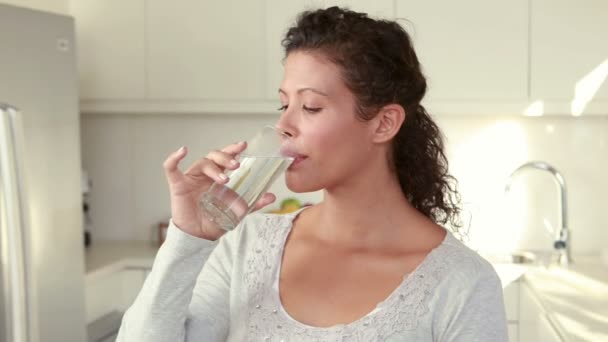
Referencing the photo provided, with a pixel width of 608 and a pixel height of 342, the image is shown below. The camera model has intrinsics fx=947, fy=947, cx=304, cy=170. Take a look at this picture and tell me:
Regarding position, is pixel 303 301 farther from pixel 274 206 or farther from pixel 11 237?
pixel 274 206

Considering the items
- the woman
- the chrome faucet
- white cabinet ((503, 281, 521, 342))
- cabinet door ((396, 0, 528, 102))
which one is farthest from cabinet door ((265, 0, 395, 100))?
the woman

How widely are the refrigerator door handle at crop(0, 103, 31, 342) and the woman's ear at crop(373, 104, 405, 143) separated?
1.49 m

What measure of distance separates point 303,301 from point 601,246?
97.4 inches

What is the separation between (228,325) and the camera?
5.05 feet

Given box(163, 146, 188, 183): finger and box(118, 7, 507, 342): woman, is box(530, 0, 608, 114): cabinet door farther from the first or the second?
box(163, 146, 188, 183): finger

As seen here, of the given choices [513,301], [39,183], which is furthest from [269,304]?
[513,301]

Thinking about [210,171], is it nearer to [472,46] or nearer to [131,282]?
[472,46]

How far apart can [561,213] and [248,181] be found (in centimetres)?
245

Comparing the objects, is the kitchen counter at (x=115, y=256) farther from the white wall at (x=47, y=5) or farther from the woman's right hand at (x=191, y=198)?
the woman's right hand at (x=191, y=198)

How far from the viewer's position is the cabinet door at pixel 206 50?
360 centimetres

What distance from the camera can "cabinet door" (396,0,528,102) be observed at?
134 inches

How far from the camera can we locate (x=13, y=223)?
8.95 feet

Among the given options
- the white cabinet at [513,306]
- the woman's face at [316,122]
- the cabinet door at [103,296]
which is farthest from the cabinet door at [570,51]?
the woman's face at [316,122]

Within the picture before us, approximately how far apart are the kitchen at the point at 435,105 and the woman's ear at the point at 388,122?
5.76 feet
